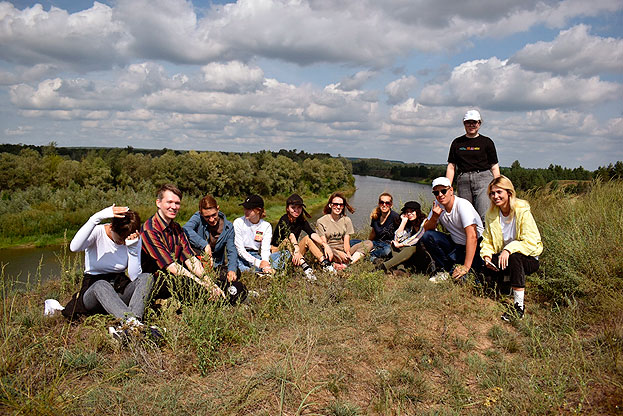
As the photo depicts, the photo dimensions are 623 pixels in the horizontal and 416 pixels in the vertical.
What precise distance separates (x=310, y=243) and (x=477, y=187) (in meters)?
2.51

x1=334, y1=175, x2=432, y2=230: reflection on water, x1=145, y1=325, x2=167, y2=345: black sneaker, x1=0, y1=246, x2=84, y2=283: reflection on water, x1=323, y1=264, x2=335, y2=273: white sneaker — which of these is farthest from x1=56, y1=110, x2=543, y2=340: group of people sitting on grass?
x1=0, y1=246, x2=84, y2=283: reflection on water

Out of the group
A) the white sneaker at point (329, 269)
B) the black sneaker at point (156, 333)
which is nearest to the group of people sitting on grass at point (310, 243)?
the white sneaker at point (329, 269)

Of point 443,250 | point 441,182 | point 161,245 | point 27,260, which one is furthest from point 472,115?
point 27,260

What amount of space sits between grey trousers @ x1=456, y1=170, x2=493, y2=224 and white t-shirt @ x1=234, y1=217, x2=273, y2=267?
286cm

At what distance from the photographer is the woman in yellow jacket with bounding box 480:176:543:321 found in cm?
423

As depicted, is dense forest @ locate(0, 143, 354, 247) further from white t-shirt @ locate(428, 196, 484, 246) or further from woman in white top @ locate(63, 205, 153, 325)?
white t-shirt @ locate(428, 196, 484, 246)

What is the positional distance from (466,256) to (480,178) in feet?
4.51

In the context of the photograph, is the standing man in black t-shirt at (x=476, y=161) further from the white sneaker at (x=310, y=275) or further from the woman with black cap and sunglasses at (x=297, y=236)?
the white sneaker at (x=310, y=275)

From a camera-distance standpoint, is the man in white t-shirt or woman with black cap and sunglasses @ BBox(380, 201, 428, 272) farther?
woman with black cap and sunglasses @ BBox(380, 201, 428, 272)

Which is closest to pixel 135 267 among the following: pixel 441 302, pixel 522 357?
pixel 441 302

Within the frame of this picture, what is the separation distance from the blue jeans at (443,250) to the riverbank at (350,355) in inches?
24.6

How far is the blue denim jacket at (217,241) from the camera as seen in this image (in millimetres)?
5285

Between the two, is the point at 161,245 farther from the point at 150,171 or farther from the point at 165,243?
the point at 150,171

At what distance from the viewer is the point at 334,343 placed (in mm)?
3477
